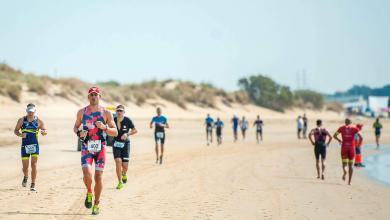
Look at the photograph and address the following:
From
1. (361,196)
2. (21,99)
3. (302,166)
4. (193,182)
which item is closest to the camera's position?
(361,196)

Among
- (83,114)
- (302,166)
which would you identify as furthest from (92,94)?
(302,166)

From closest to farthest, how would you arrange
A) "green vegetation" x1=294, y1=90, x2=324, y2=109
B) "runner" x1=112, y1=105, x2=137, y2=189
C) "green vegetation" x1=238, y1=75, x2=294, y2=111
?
A: 1. "runner" x1=112, y1=105, x2=137, y2=189
2. "green vegetation" x1=238, y1=75, x2=294, y2=111
3. "green vegetation" x1=294, y1=90, x2=324, y2=109

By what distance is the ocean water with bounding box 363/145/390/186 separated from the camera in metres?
19.9

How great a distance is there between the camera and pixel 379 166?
2450cm

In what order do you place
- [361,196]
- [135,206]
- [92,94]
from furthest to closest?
1. [361,196]
2. [135,206]
3. [92,94]

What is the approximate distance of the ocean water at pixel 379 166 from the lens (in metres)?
19.9

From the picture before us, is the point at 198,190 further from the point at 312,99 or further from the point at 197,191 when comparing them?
the point at 312,99

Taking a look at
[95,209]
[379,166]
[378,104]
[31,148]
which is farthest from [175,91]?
[378,104]

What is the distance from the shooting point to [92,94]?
32.0 ft

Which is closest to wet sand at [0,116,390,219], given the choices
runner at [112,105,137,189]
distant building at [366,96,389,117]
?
runner at [112,105,137,189]

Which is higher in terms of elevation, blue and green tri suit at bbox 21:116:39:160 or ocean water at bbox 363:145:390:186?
blue and green tri suit at bbox 21:116:39:160

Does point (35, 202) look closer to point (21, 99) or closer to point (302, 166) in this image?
point (302, 166)

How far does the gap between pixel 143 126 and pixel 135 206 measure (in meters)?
33.3

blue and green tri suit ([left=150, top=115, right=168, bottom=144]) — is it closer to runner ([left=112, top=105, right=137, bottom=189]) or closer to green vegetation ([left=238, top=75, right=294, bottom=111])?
runner ([left=112, top=105, right=137, bottom=189])
